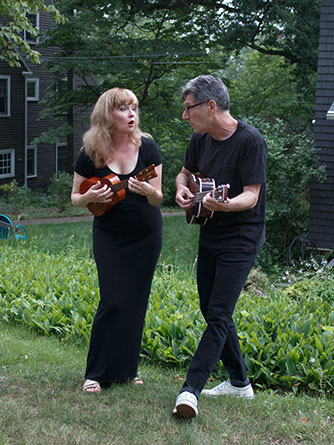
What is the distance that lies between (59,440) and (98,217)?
4.76 ft

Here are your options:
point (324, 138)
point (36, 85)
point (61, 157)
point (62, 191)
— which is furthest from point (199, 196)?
point (61, 157)

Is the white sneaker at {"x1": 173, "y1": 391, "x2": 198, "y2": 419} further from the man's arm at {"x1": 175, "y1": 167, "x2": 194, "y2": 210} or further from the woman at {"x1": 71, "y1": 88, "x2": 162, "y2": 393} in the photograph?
the man's arm at {"x1": 175, "y1": 167, "x2": 194, "y2": 210}

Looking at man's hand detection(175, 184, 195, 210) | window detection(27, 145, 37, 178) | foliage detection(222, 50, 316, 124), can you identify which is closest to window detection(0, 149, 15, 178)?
window detection(27, 145, 37, 178)

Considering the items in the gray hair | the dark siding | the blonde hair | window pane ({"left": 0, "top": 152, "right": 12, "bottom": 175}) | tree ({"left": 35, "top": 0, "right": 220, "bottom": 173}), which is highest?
tree ({"left": 35, "top": 0, "right": 220, "bottom": 173})

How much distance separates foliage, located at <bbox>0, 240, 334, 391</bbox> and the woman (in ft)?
2.66

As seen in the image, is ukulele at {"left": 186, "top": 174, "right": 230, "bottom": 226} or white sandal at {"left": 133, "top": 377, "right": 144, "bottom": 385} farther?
white sandal at {"left": 133, "top": 377, "right": 144, "bottom": 385}

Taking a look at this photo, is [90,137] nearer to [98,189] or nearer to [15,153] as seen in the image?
[98,189]

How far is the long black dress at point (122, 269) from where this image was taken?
3.95 m

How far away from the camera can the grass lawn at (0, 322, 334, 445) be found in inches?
130

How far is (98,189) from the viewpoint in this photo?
12.5ft

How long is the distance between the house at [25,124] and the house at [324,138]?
13.7 m

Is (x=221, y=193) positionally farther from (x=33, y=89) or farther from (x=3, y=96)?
(x=33, y=89)

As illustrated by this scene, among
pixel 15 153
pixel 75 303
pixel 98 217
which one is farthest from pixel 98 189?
pixel 15 153

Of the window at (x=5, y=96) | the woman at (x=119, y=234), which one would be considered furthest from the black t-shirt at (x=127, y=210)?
the window at (x=5, y=96)
